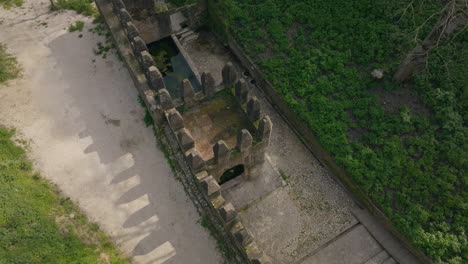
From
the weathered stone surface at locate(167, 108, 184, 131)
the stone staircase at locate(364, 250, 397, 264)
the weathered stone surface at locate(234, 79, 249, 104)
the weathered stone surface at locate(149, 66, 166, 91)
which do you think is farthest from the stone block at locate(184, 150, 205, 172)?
the stone staircase at locate(364, 250, 397, 264)

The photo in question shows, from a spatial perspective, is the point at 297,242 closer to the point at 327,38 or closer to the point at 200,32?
the point at 327,38

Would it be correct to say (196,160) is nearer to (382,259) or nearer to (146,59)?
(146,59)

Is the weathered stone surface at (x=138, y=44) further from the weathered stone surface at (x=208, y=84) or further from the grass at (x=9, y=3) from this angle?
the grass at (x=9, y=3)

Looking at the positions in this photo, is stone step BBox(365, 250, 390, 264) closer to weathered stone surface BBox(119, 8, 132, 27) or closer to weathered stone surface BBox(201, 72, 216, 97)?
weathered stone surface BBox(201, 72, 216, 97)

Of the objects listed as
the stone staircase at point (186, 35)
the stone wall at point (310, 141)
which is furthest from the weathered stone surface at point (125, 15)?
the stone wall at point (310, 141)

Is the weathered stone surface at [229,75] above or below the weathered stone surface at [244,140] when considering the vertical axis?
above

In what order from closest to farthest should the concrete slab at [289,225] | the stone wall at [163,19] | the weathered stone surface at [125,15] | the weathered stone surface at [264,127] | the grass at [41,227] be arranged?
1. the weathered stone surface at [264,127]
2. the grass at [41,227]
3. the concrete slab at [289,225]
4. the weathered stone surface at [125,15]
5. the stone wall at [163,19]

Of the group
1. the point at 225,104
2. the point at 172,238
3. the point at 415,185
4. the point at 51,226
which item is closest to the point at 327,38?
the point at 225,104
